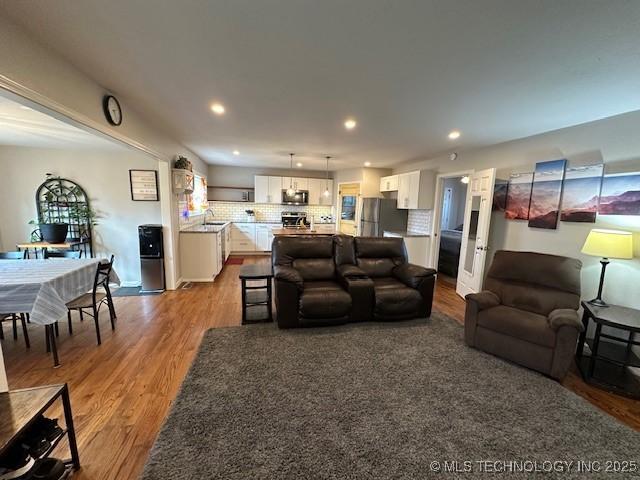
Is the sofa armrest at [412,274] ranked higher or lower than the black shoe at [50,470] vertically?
higher

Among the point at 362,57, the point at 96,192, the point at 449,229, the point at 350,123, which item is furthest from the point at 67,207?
the point at 449,229

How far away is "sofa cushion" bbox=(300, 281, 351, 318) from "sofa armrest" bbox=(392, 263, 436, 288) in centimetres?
89

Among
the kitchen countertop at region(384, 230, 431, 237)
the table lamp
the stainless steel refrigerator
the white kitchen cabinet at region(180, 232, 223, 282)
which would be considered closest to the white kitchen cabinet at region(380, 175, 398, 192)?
the stainless steel refrigerator

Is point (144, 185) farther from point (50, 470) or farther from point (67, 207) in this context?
point (50, 470)

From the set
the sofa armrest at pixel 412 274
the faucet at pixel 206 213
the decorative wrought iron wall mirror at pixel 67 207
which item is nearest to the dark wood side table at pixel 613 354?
the sofa armrest at pixel 412 274

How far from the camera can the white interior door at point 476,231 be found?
3672 mm

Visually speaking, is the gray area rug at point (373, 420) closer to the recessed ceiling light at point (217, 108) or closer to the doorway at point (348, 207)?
the recessed ceiling light at point (217, 108)

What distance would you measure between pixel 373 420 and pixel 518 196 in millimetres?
3469

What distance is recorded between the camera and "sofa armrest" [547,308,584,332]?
7.11 feet

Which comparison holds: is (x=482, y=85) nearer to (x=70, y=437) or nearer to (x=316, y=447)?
(x=316, y=447)

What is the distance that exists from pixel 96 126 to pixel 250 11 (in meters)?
1.91

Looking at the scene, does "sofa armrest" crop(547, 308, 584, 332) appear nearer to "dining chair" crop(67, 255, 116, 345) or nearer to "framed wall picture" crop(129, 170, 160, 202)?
"dining chair" crop(67, 255, 116, 345)

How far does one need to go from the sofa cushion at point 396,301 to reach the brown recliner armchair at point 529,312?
0.64 m

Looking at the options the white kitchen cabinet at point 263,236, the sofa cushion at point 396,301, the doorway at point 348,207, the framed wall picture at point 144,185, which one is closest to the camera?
the sofa cushion at point 396,301
